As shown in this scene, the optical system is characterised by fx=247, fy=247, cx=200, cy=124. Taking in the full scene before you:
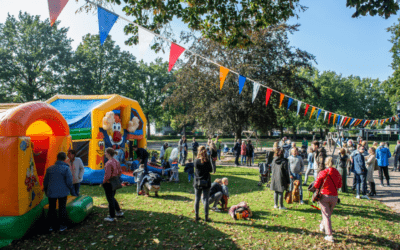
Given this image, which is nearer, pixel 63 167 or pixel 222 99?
pixel 63 167

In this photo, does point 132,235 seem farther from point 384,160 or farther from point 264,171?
point 384,160

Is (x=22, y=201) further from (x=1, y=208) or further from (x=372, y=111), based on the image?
(x=372, y=111)

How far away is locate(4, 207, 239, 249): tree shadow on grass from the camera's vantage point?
5.03 metres

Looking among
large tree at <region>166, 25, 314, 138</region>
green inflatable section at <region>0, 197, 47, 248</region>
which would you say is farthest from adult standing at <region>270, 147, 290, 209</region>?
large tree at <region>166, 25, 314, 138</region>

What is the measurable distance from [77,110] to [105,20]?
6.40 m

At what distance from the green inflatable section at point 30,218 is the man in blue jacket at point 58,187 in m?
0.29

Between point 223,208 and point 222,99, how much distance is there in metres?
13.0

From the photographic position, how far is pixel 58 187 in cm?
543

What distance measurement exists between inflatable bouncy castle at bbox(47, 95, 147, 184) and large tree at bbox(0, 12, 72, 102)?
2069cm

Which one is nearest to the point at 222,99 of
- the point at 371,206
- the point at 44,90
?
the point at 371,206

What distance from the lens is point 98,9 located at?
587 cm

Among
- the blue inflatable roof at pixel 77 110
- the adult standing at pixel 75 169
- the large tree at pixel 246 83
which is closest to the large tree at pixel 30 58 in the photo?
the large tree at pixel 246 83

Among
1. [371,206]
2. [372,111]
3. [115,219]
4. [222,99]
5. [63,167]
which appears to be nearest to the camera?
[63,167]

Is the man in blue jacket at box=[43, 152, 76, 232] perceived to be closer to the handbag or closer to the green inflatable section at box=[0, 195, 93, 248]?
the green inflatable section at box=[0, 195, 93, 248]
